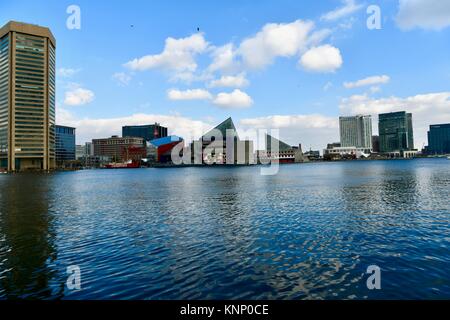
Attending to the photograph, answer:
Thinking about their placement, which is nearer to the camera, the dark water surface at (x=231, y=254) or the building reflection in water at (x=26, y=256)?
the dark water surface at (x=231, y=254)

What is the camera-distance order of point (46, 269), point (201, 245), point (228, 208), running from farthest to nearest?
point (228, 208), point (201, 245), point (46, 269)

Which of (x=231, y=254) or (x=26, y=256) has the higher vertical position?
(x=26, y=256)

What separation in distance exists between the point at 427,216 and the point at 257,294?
2681 centimetres

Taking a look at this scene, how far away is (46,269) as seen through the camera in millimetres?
17656

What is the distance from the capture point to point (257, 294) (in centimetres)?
1384

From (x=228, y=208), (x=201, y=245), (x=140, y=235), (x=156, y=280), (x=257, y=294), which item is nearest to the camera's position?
(x=257, y=294)

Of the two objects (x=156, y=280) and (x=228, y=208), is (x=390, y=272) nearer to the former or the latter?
(x=156, y=280)

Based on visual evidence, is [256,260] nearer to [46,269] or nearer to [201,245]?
[201,245]

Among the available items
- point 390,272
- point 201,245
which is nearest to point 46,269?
point 201,245

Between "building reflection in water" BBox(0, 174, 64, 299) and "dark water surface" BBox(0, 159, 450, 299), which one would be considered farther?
"building reflection in water" BBox(0, 174, 64, 299)

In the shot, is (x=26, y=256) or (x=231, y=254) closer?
(x=231, y=254)
